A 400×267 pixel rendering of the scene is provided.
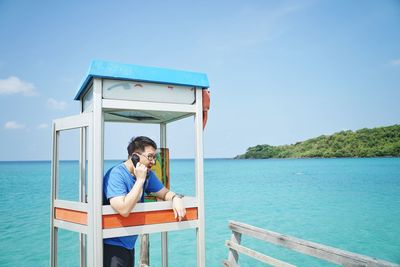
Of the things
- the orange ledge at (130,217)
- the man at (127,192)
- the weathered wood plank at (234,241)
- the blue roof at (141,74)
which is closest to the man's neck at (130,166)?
the man at (127,192)

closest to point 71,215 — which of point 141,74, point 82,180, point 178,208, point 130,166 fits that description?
point 82,180

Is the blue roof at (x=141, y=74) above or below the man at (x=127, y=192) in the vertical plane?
above

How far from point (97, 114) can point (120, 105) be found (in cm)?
18

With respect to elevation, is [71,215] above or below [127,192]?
below

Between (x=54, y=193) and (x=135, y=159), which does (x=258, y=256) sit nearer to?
(x=135, y=159)

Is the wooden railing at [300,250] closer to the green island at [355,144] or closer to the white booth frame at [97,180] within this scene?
the white booth frame at [97,180]

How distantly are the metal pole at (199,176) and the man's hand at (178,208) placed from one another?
0.59 ft

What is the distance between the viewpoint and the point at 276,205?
19.9 m

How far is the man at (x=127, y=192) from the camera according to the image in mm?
2111

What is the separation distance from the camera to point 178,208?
93.2 inches

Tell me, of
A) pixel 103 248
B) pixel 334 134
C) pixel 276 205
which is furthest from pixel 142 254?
pixel 334 134

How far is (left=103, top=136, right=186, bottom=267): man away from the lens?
→ 83.1 inches

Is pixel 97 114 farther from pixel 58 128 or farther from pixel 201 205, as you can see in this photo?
pixel 201 205

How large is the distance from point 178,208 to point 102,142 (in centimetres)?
78
